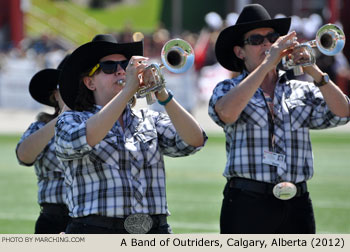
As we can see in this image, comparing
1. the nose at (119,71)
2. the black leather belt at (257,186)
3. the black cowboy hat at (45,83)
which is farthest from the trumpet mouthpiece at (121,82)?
the black cowboy hat at (45,83)

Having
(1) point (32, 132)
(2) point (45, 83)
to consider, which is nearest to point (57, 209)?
(1) point (32, 132)

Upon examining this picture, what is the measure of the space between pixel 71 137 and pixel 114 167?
30 cm

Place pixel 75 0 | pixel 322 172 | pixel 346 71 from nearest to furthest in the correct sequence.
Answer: pixel 322 172 < pixel 346 71 < pixel 75 0

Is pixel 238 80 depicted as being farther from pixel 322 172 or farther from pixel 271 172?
pixel 322 172

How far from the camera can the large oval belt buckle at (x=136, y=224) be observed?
488 centimetres

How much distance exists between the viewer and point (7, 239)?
4812 mm

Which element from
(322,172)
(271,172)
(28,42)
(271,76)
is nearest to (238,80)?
(271,76)

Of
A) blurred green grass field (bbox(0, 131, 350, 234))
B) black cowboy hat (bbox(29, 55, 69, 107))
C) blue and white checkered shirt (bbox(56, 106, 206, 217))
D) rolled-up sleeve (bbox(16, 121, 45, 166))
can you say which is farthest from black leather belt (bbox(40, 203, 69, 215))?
blurred green grass field (bbox(0, 131, 350, 234))

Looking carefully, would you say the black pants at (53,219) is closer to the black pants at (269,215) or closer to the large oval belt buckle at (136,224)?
the black pants at (269,215)

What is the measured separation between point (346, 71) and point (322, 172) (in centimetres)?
1187

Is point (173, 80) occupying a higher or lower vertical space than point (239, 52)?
higher

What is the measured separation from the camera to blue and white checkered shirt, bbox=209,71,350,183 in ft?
17.9

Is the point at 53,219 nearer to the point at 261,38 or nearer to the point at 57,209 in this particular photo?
the point at 57,209

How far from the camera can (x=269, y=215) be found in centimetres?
542
